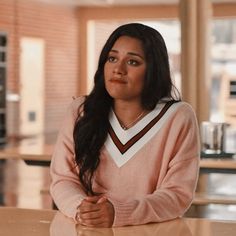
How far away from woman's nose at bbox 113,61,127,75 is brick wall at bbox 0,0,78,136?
10474 mm

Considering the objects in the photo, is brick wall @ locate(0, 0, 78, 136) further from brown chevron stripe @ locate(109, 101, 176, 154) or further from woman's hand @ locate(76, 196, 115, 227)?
woman's hand @ locate(76, 196, 115, 227)

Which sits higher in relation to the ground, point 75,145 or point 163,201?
point 75,145

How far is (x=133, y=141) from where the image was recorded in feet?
5.55

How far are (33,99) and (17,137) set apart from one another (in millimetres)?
1077

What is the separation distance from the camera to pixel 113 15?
15.0 m

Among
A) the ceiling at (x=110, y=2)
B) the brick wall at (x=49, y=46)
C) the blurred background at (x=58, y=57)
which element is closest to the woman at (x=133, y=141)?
the blurred background at (x=58, y=57)

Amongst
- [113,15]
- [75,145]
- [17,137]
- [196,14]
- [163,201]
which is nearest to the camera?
[163,201]

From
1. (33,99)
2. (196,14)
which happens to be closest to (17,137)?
(33,99)

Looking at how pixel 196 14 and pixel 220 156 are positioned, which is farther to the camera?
pixel 196 14

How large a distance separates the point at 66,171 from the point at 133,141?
21 cm

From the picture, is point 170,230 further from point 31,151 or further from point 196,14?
point 196,14

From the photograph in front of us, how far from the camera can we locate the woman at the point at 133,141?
5.41 ft

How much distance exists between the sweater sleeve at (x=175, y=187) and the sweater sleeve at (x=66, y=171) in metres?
0.12

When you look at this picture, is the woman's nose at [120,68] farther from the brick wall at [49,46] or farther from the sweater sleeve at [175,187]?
the brick wall at [49,46]
